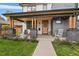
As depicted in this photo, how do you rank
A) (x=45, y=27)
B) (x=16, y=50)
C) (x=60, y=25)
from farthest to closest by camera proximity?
(x=45, y=27), (x=60, y=25), (x=16, y=50)

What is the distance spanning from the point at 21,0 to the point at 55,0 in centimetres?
129

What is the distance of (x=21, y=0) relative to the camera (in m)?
7.93

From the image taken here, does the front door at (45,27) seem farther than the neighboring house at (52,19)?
Yes

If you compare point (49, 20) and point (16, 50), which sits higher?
point (49, 20)

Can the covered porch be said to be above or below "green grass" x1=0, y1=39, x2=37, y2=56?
above

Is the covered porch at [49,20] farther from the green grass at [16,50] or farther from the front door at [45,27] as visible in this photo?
the green grass at [16,50]

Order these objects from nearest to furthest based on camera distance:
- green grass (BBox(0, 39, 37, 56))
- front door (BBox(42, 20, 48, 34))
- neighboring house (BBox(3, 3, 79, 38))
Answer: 1. green grass (BBox(0, 39, 37, 56))
2. neighboring house (BBox(3, 3, 79, 38))
3. front door (BBox(42, 20, 48, 34))

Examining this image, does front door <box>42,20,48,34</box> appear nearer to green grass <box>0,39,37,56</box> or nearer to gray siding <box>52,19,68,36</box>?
gray siding <box>52,19,68,36</box>

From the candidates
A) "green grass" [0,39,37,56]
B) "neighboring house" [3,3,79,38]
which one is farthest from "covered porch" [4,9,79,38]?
"green grass" [0,39,37,56]

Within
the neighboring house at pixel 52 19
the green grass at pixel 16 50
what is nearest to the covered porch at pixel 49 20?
the neighboring house at pixel 52 19

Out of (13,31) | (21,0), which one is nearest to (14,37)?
(13,31)

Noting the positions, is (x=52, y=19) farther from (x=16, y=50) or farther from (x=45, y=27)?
(x=16, y=50)

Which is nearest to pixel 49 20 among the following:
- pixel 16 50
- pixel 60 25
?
pixel 60 25

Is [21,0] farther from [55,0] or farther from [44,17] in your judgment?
[44,17]
